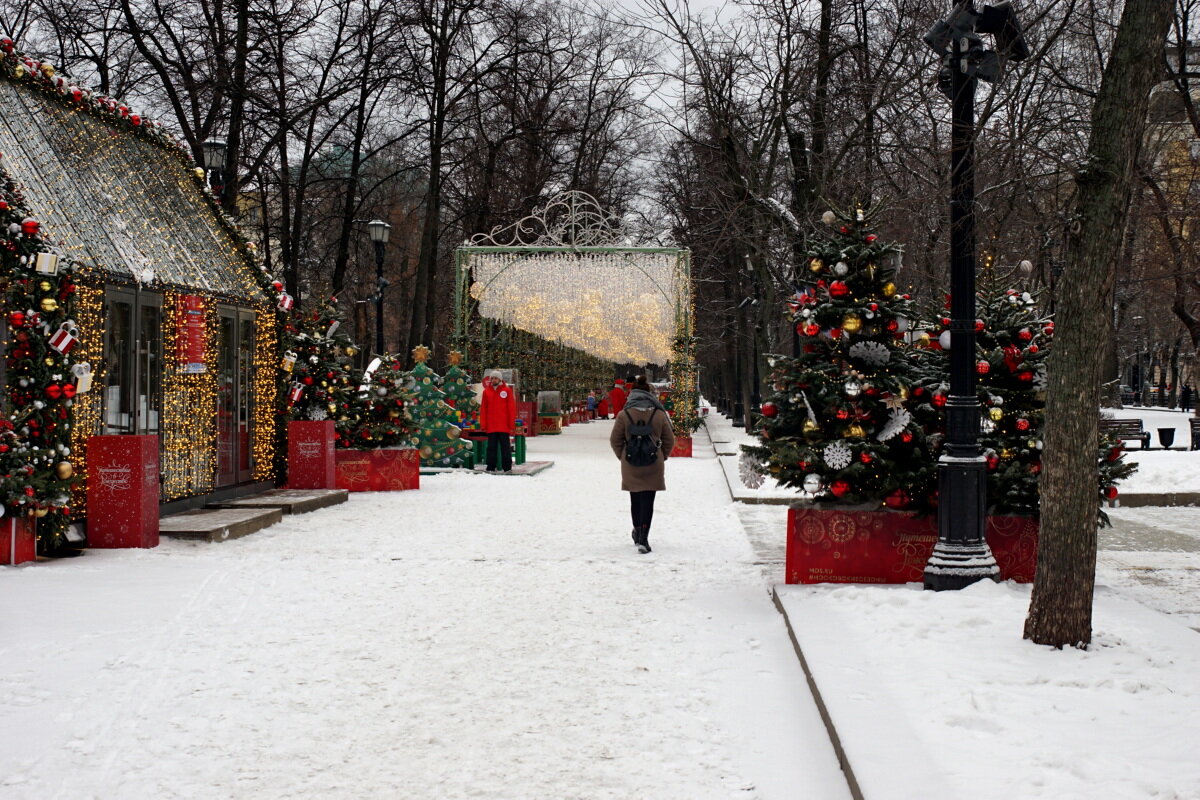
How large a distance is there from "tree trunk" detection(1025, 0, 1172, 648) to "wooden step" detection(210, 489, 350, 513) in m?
11.1

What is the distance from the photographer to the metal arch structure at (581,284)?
3053 cm

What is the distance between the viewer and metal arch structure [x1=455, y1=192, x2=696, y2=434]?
30.5 metres

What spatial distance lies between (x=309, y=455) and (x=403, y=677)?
12130 millimetres

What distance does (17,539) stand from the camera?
11.1 m

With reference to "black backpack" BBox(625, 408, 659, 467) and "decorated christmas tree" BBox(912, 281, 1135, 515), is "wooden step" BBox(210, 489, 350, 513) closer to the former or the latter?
"black backpack" BBox(625, 408, 659, 467)

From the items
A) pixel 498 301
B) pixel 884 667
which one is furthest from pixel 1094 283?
pixel 498 301

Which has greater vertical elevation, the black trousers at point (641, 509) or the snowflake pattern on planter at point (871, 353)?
the snowflake pattern on planter at point (871, 353)

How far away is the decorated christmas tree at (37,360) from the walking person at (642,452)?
543cm

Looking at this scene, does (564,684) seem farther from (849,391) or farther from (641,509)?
(641,509)

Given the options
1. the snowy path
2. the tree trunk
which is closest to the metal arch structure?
the snowy path

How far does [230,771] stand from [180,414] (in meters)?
10.7

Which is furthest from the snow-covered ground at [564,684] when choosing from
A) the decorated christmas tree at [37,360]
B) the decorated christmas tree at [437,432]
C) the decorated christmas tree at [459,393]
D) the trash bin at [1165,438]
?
the trash bin at [1165,438]

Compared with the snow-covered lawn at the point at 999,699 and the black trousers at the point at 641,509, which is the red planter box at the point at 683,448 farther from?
the snow-covered lawn at the point at 999,699

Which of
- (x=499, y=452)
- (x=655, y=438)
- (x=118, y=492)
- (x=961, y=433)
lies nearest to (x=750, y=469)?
(x=961, y=433)
